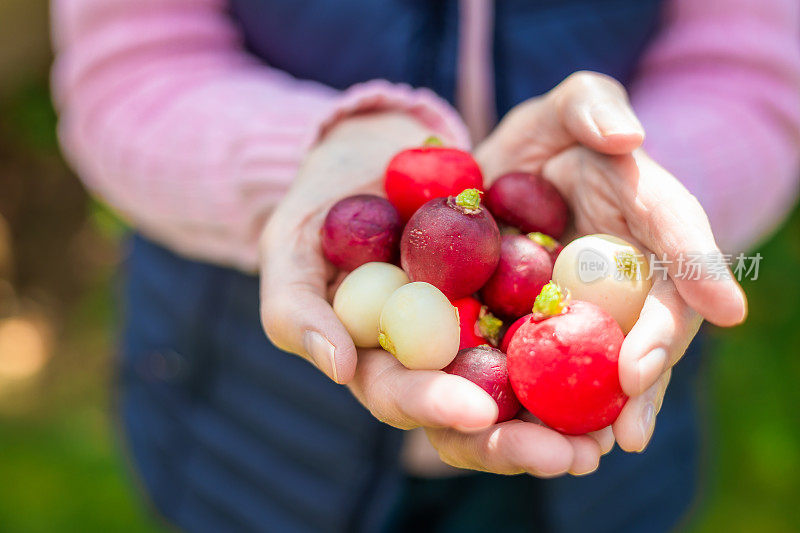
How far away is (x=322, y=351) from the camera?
3.83 feet

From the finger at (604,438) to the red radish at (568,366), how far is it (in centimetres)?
1

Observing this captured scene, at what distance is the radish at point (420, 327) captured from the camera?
3.94 ft

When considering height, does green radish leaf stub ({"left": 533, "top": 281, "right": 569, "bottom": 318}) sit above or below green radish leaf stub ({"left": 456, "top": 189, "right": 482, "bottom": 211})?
below

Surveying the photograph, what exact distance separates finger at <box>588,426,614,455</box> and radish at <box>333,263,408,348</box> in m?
0.43

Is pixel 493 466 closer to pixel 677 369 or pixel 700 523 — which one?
pixel 677 369

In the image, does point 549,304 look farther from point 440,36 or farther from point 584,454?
point 440,36

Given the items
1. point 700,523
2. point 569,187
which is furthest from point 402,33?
point 700,523

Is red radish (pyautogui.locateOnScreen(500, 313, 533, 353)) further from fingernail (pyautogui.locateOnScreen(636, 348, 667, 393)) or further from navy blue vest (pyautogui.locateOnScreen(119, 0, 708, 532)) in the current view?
navy blue vest (pyautogui.locateOnScreen(119, 0, 708, 532))

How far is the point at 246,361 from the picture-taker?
1862mm

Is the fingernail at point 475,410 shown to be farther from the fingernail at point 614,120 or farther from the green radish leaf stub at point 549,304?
the fingernail at point 614,120

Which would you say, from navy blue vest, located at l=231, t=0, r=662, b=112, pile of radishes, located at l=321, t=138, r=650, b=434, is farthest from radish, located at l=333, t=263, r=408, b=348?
navy blue vest, located at l=231, t=0, r=662, b=112

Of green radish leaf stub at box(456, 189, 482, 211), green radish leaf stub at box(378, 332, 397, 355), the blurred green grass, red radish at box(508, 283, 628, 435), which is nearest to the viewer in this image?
red radish at box(508, 283, 628, 435)

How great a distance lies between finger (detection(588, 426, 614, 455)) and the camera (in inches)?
45.3

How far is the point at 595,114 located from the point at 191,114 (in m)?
1.01
